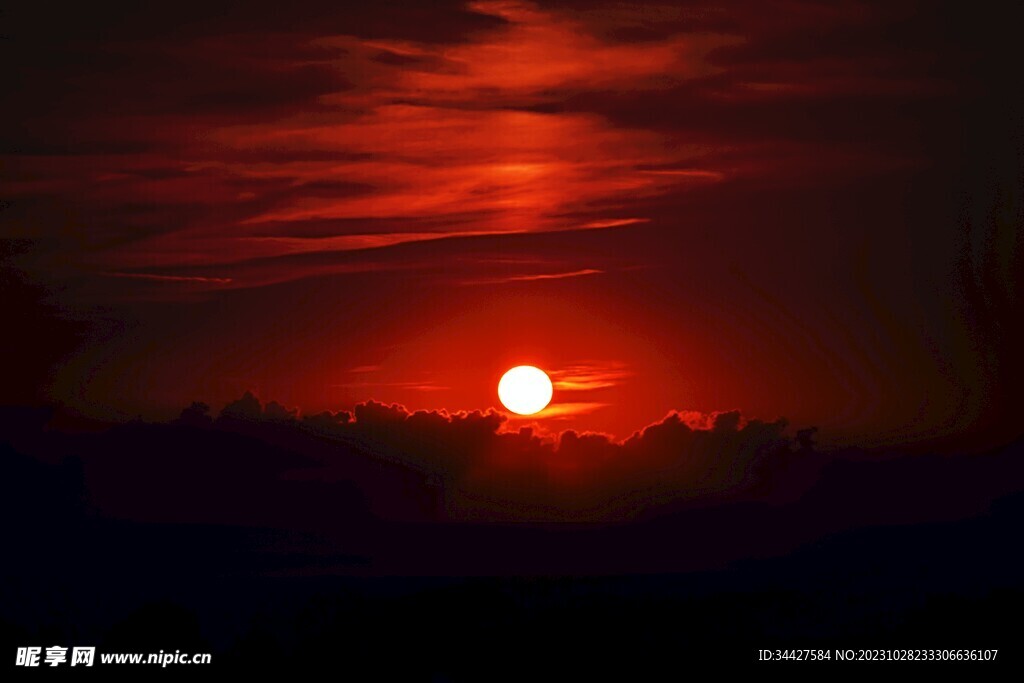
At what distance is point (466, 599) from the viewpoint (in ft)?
365

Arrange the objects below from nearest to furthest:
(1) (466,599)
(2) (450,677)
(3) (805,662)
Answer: (3) (805,662)
(2) (450,677)
(1) (466,599)

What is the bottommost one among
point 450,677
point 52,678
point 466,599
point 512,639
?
point 52,678

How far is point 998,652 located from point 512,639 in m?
39.6

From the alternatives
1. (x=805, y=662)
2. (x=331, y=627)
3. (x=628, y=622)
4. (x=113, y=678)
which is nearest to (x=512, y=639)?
(x=628, y=622)

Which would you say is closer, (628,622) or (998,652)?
(998,652)

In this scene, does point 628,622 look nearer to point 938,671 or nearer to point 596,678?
point 596,678

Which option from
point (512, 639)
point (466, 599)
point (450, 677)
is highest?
point (466, 599)

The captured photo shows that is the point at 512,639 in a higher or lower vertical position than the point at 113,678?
higher

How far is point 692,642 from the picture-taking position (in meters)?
90.9

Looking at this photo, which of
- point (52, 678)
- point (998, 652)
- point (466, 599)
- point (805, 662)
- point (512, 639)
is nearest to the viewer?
point (52, 678)

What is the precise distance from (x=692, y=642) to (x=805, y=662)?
2881 centimetres

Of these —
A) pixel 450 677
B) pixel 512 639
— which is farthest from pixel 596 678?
pixel 512 639

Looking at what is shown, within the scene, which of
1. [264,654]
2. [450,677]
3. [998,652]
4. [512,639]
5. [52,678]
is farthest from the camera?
[512,639]

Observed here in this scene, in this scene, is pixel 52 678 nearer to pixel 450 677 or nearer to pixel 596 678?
pixel 450 677
